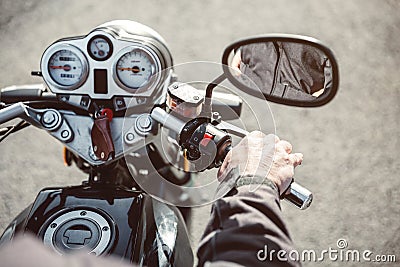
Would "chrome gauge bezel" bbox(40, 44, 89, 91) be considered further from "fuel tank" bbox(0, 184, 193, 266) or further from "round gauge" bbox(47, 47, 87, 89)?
"fuel tank" bbox(0, 184, 193, 266)

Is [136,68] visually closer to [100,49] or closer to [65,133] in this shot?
[100,49]

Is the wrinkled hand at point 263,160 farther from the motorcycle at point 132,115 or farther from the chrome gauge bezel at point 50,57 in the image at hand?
the chrome gauge bezel at point 50,57

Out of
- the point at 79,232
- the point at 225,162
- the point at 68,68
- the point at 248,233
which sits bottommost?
the point at 79,232

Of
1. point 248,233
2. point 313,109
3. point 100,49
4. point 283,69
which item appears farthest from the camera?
point 313,109

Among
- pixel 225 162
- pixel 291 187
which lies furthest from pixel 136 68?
pixel 291 187

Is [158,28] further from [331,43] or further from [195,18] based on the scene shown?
[331,43]

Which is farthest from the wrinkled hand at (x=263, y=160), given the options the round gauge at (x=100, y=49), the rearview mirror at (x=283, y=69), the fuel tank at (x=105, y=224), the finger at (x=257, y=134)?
the round gauge at (x=100, y=49)

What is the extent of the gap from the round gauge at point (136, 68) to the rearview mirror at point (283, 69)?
0.74 ft

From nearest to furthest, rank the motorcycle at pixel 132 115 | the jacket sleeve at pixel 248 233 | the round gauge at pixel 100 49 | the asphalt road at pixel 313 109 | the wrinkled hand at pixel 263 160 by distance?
1. the jacket sleeve at pixel 248 233
2. the wrinkled hand at pixel 263 160
3. the motorcycle at pixel 132 115
4. the round gauge at pixel 100 49
5. the asphalt road at pixel 313 109

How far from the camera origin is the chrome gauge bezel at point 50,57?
156cm

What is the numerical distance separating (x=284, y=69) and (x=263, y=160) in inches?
9.4

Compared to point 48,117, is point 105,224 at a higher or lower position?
lower

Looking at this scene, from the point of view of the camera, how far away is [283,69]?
143 cm

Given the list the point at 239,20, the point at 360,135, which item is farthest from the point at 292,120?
the point at 239,20
